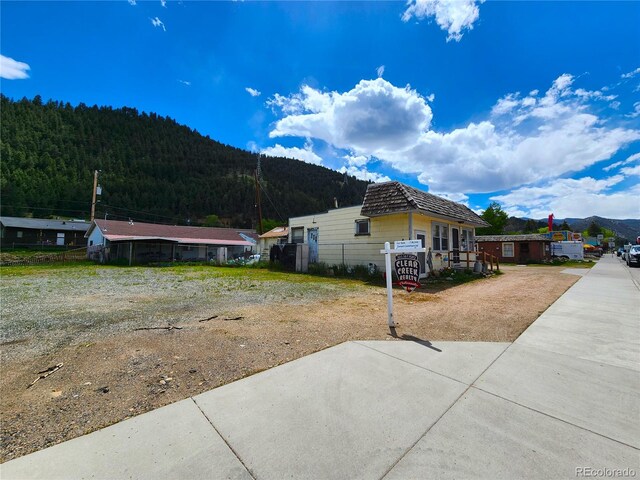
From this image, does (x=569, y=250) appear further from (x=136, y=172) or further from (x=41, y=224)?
(x=136, y=172)

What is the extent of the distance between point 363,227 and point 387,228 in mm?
1664

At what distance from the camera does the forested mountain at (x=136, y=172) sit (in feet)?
239

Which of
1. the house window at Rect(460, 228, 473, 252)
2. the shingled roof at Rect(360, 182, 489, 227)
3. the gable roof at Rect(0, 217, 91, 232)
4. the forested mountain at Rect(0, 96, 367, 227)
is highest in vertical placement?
the forested mountain at Rect(0, 96, 367, 227)

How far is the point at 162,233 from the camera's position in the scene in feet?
115

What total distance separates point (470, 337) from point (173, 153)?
124770mm

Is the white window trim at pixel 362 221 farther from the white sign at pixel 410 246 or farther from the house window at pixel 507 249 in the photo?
the house window at pixel 507 249

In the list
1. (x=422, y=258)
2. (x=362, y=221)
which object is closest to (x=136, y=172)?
(x=362, y=221)

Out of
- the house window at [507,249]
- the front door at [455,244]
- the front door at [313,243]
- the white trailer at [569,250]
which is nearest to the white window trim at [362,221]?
the front door at [313,243]

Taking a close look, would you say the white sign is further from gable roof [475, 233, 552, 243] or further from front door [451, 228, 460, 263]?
gable roof [475, 233, 552, 243]

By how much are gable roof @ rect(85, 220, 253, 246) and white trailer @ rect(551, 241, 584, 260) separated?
151 ft

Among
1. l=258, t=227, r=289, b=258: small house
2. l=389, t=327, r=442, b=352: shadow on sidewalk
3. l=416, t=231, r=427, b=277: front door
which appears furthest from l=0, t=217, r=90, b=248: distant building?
l=389, t=327, r=442, b=352: shadow on sidewalk

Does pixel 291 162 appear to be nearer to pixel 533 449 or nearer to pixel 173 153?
pixel 173 153

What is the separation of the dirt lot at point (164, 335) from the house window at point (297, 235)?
10366 mm

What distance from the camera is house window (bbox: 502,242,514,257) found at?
3434 cm
